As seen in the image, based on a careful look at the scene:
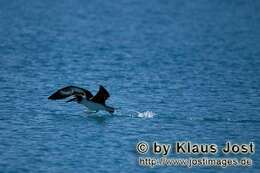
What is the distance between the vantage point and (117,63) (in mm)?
37094

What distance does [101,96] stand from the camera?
90.1ft

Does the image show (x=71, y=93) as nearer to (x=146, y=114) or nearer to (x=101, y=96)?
(x=101, y=96)

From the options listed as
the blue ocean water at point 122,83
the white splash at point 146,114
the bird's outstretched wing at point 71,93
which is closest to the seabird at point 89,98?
the bird's outstretched wing at point 71,93

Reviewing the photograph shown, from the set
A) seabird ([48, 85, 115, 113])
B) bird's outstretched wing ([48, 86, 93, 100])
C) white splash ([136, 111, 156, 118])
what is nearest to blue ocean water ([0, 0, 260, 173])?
white splash ([136, 111, 156, 118])

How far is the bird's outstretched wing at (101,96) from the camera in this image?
1075 inches

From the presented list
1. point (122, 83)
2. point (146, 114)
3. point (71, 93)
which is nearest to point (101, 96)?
point (71, 93)

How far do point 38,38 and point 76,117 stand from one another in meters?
16.5

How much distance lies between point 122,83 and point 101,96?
5416 millimetres

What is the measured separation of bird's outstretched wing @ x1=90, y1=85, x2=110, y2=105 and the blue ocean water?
0.56 metres

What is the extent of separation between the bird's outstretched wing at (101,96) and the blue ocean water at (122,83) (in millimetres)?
565

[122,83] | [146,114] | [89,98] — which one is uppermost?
[122,83]

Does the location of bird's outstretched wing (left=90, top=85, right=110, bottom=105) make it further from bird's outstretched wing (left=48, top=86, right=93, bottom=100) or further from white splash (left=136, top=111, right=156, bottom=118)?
white splash (left=136, top=111, right=156, bottom=118)

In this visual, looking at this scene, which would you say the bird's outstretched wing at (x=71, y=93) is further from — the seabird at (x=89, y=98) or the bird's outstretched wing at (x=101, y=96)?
the bird's outstretched wing at (x=101, y=96)

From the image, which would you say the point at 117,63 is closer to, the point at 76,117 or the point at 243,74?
the point at 243,74
